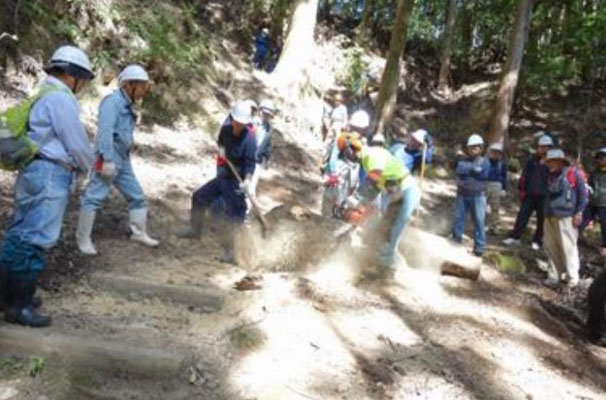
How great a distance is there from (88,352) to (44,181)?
1.38 m

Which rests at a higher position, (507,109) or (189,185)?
(507,109)

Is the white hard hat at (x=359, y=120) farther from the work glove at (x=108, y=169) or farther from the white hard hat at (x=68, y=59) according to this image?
the white hard hat at (x=68, y=59)

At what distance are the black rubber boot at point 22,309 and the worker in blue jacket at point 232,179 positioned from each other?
9.00 ft

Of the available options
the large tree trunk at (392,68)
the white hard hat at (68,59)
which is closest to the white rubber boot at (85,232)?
the white hard hat at (68,59)

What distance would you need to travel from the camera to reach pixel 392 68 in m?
16.7

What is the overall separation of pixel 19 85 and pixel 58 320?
20.8 ft

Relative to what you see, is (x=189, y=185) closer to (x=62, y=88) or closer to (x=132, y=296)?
(x=132, y=296)

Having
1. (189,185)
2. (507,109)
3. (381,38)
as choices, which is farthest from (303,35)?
(381,38)

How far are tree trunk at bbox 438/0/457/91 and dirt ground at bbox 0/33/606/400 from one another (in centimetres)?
1518

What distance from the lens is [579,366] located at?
692 cm

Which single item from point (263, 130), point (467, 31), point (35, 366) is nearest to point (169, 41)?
point (263, 130)

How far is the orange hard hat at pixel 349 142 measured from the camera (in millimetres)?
8845

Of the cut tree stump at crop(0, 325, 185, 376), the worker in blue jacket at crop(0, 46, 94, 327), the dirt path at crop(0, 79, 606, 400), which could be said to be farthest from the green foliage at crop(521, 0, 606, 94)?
the cut tree stump at crop(0, 325, 185, 376)

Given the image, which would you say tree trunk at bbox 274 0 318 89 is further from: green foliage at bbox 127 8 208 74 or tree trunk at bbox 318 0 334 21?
tree trunk at bbox 318 0 334 21
